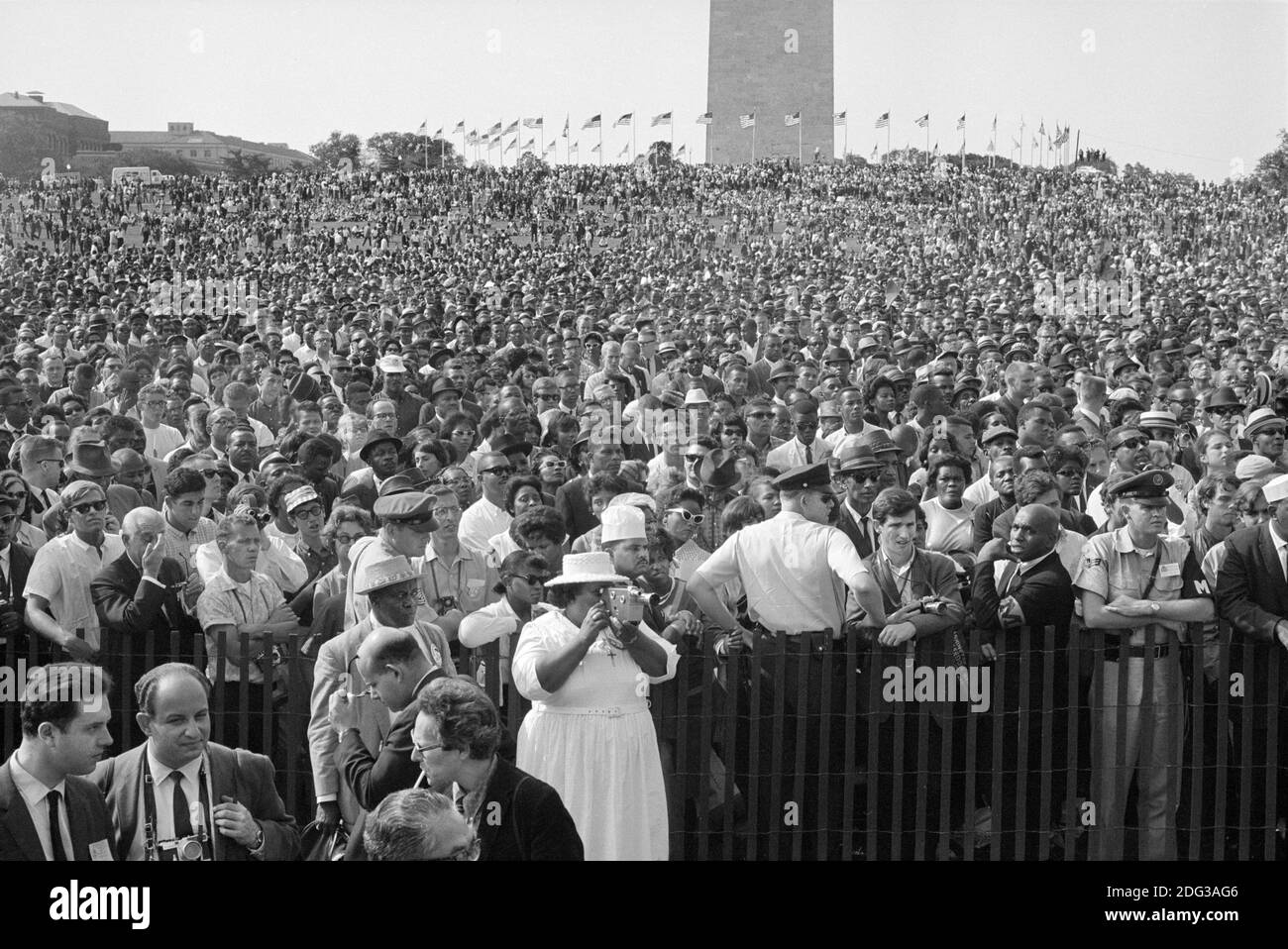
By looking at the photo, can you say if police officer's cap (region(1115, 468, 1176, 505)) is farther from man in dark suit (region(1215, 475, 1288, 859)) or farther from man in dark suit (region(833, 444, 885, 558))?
man in dark suit (region(833, 444, 885, 558))

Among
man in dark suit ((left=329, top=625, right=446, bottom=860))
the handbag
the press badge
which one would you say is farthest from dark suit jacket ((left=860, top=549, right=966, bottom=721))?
the press badge

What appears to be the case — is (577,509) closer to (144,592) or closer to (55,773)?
(144,592)

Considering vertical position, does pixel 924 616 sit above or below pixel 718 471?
below

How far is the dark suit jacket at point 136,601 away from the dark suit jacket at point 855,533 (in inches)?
129

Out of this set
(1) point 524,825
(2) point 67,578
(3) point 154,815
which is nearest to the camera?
(1) point 524,825

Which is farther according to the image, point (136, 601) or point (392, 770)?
point (136, 601)

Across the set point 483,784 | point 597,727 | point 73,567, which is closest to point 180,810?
point 483,784

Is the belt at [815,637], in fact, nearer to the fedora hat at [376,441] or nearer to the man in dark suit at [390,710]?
the man in dark suit at [390,710]

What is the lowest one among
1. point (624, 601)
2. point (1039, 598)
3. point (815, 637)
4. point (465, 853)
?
point (465, 853)

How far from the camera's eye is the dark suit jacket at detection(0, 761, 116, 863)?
471 cm

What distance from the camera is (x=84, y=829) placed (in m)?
4.82

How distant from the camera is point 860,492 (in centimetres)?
829

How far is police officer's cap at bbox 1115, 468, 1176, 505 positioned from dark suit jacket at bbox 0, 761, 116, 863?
438 centimetres

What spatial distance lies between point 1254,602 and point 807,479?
1.94m
